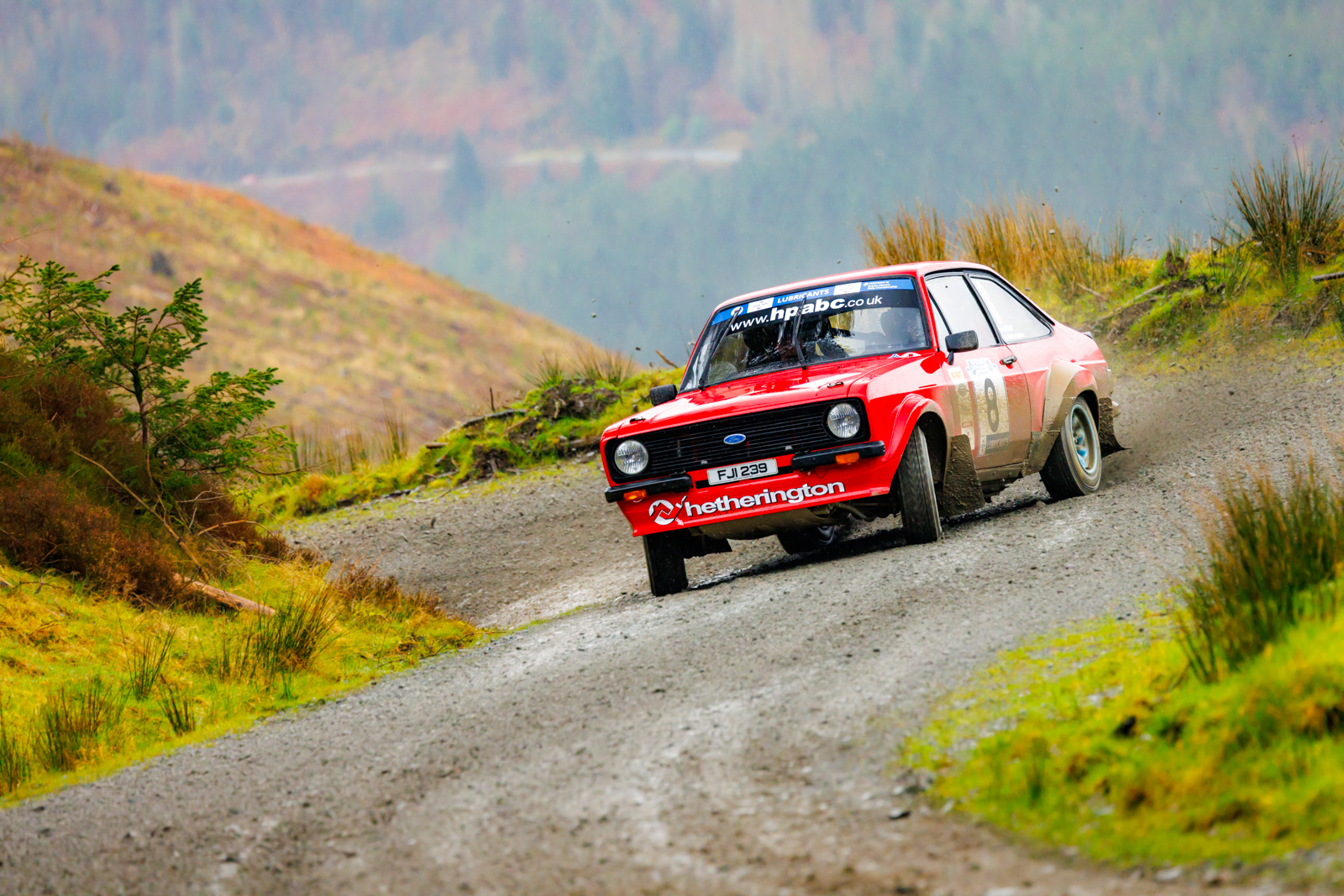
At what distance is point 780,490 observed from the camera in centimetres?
804

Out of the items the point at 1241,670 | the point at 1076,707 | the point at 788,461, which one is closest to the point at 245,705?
the point at 788,461

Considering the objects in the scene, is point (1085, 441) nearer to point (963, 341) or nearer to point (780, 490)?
point (963, 341)

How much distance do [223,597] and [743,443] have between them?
3982mm

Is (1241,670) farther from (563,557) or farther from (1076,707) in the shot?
(563,557)

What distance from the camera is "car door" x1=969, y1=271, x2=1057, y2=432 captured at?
958cm

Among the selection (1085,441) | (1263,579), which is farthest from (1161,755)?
(1085,441)

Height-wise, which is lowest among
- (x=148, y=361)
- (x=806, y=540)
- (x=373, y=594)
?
(x=806, y=540)

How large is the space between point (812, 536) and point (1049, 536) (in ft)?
8.80

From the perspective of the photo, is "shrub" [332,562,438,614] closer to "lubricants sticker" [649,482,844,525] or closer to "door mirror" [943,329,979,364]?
"lubricants sticker" [649,482,844,525]

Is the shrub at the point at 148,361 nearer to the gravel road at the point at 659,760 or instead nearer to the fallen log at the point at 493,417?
the gravel road at the point at 659,760

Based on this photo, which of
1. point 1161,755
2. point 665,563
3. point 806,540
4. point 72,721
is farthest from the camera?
point 806,540

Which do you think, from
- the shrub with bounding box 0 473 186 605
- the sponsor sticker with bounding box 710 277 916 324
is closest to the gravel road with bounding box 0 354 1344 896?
the sponsor sticker with bounding box 710 277 916 324

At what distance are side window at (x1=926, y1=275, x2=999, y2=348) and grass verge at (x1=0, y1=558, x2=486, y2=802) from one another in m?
3.88

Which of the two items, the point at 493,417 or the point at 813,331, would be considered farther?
the point at 493,417
